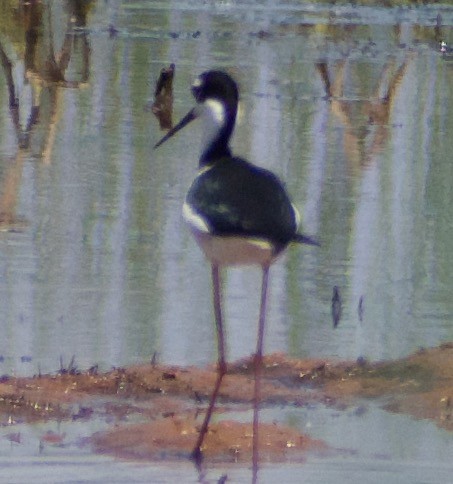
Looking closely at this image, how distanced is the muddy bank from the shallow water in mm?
270

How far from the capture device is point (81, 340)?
7.09 m

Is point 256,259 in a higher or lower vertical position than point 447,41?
higher

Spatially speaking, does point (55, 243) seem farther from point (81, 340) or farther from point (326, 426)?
point (326, 426)

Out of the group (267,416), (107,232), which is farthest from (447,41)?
(267,416)

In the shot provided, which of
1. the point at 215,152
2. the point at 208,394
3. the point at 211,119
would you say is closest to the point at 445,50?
the point at 211,119

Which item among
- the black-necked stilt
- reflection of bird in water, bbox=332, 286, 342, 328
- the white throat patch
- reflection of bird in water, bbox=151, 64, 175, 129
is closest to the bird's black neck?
the white throat patch

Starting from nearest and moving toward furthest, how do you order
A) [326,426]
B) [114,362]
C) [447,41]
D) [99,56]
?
[326,426] → [114,362] → [99,56] → [447,41]

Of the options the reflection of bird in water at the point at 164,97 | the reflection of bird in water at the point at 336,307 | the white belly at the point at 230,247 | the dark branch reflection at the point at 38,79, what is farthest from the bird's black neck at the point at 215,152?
the reflection of bird in water at the point at 164,97

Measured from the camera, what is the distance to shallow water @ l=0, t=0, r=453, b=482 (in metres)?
7.38

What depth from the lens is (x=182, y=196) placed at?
435 inches

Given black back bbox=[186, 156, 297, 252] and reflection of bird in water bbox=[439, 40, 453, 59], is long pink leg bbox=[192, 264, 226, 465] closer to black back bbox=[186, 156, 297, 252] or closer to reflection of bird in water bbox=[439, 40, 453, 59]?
black back bbox=[186, 156, 297, 252]

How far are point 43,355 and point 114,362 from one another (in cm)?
31

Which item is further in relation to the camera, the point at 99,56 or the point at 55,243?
the point at 99,56

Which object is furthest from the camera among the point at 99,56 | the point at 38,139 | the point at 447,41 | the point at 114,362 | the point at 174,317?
the point at 447,41
